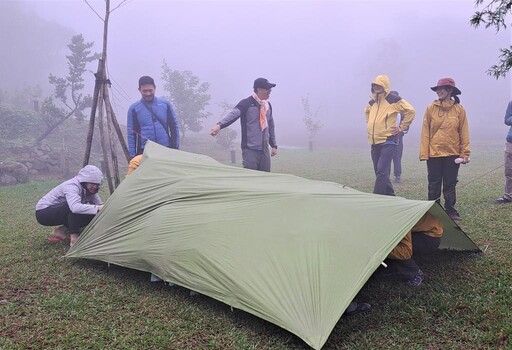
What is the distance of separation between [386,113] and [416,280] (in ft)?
10.0

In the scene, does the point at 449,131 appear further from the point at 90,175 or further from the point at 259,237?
the point at 90,175

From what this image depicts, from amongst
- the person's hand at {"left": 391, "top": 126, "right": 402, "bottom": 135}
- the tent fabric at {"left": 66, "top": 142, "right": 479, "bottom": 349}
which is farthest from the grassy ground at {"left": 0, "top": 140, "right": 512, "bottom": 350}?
the person's hand at {"left": 391, "top": 126, "right": 402, "bottom": 135}

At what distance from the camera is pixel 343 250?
2.68m

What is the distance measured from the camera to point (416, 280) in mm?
3139

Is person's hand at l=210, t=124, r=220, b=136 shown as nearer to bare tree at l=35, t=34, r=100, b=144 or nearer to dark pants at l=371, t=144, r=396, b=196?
dark pants at l=371, t=144, r=396, b=196

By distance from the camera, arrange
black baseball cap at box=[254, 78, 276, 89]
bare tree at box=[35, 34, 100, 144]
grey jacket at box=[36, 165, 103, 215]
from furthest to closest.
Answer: bare tree at box=[35, 34, 100, 144]
black baseball cap at box=[254, 78, 276, 89]
grey jacket at box=[36, 165, 103, 215]

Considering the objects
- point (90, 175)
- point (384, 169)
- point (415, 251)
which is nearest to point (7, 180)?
point (90, 175)

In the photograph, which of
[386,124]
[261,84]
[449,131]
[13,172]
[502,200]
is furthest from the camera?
[13,172]

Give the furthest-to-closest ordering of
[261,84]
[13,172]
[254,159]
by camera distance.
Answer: [13,172] → [254,159] → [261,84]

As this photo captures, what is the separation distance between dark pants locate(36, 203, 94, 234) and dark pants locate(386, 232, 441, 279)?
2984mm

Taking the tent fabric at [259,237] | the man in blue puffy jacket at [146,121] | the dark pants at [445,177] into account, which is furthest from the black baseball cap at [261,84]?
the dark pants at [445,177]

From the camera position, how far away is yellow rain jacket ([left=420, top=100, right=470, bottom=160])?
4895 mm

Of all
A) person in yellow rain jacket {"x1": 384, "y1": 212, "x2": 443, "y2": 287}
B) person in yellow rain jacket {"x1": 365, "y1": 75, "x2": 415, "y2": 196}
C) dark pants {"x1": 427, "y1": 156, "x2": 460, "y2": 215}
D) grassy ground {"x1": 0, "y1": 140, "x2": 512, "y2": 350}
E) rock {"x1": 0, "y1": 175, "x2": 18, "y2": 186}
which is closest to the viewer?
grassy ground {"x1": 0, "y1": 140, "x2": 512, "y2": 350}

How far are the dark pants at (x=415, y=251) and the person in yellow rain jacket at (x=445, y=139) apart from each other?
68.5 inches
